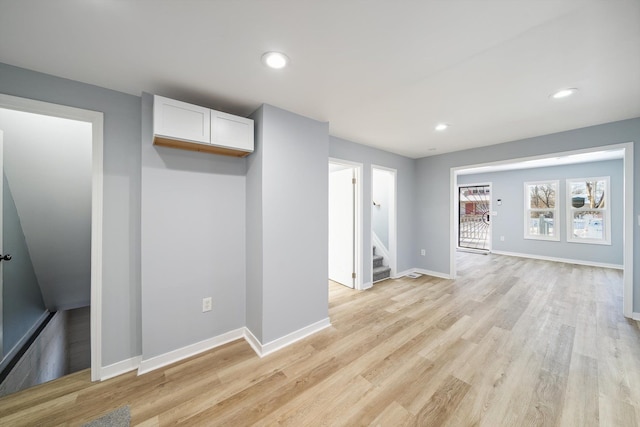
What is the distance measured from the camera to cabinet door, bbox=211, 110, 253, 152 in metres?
1.98

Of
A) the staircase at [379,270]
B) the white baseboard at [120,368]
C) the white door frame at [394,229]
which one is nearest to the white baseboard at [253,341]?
the white baseboard at [120,368]

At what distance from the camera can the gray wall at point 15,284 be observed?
7.27ft

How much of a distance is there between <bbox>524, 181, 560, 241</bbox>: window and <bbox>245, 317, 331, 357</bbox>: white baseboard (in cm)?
670

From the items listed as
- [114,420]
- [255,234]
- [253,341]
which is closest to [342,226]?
[255,234]

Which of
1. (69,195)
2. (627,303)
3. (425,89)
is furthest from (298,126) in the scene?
(627,303)

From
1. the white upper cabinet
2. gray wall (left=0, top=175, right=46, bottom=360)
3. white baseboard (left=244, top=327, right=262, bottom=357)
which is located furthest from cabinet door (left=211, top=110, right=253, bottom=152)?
gray wall (left=0, top=175, right=46, bottom=360)

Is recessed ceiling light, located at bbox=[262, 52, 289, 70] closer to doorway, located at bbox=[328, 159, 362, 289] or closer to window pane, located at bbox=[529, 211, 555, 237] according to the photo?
doorway, located at bbox=[328, 159, 362, 289]

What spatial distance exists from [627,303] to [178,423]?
15.8ft

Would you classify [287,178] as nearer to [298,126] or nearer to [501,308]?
[298,126]

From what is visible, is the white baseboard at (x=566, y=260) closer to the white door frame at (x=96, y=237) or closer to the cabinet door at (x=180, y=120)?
the cabinet door at (x=180, y=120)

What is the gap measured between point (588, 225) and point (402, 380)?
6.86m

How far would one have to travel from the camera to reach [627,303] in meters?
2.73

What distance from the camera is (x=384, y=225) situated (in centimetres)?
470

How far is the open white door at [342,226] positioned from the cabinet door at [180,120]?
2.41 metres
